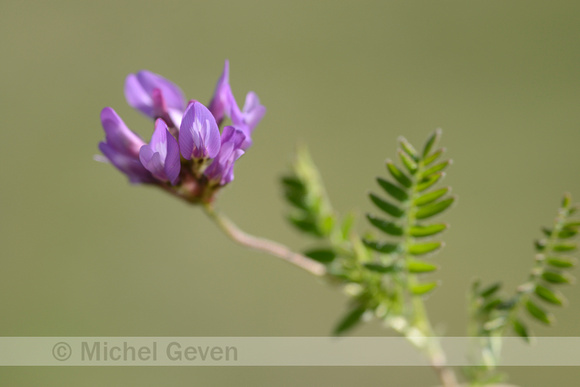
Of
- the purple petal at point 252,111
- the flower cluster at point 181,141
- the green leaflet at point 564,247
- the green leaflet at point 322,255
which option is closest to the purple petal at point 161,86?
the flower cluster at point 181,141

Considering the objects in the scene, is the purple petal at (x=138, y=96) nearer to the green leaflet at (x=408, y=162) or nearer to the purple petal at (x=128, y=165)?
the purple petal at (x=128, y=165)

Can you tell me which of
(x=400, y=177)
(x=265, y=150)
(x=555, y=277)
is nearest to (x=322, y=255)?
(x=400, y=177)

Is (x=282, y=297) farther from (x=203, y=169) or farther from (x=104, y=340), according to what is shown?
(x=203, y=169)

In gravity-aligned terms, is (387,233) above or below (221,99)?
below

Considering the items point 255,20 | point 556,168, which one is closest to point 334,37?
point 255,20

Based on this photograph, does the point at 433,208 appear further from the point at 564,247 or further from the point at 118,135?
the point at 118,135

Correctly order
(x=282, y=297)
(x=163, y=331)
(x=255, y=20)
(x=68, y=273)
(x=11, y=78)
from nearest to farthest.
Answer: (x=163, y=331)
(x=68, y=273)
(x=282, y=297)
(x=11, y=78)
(x=255, y=20)
